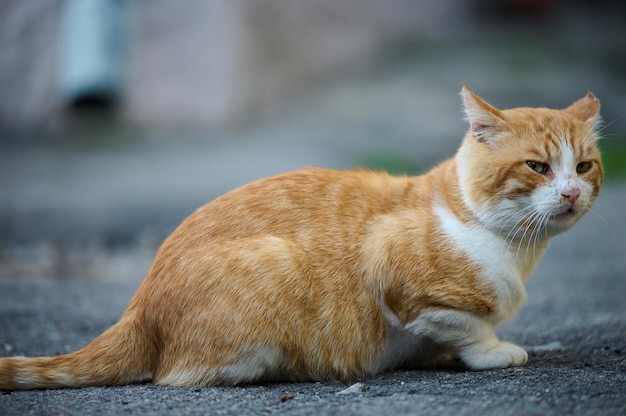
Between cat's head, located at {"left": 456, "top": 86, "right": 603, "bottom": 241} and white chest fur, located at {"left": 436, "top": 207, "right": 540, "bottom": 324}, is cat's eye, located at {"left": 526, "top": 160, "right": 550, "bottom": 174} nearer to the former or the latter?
cat's head, located at {"left": 456, "top": 86, "right": 603, "bottom": 241}

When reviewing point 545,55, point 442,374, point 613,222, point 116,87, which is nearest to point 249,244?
point 442,374

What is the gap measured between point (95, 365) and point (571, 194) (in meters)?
2.18

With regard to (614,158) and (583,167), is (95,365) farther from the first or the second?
(614,158)

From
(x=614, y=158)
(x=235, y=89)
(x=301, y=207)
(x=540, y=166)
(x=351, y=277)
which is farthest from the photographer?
(x=235, y=89)

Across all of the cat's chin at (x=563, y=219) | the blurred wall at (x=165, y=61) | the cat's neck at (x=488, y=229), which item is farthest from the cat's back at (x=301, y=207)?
the blurred wall at (x=165, y=61)

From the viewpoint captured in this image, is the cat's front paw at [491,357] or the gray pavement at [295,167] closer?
the gray pavement at [295,167]

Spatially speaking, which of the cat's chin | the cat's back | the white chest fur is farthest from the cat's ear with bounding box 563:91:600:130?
the cat's back

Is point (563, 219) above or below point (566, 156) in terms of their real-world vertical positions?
below

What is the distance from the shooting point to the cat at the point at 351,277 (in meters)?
3.09

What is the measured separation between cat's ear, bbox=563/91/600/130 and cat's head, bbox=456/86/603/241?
0.12ft

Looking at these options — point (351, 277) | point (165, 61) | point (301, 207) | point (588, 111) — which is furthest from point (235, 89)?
point (351, 277)

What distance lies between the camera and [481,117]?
10.7ft

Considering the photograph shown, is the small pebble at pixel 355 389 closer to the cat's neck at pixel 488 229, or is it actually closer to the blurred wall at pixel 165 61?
the cat's neck at pixel 488 229

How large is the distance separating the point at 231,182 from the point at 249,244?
5.86 m
